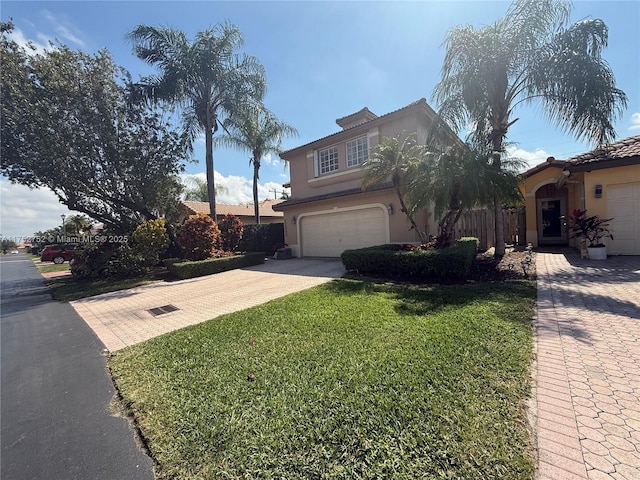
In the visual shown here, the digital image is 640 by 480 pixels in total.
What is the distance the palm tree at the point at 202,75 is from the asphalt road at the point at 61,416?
12.1 meters

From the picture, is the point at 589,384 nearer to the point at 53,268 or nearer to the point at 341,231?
the point at 341,231

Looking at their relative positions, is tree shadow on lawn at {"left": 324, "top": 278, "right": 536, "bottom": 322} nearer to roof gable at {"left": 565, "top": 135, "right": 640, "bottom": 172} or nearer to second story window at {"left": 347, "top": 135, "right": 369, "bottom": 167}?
roof gable at {"left": 565, "top": 135, "right": 640, "bottom": 172}

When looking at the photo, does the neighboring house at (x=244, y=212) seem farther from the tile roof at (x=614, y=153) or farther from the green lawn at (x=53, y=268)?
the tile roof at (x=614, y=153)

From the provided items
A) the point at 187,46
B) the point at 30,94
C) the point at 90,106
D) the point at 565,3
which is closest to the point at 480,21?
the point at 565,3

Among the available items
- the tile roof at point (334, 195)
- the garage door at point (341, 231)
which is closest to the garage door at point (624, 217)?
the tile roof at point (334, 195)

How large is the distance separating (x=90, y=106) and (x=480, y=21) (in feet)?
57.6

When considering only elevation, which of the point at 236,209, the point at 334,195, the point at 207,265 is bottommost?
the point at 207,265

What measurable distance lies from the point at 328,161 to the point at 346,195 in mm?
3601

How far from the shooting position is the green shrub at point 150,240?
13.8 m

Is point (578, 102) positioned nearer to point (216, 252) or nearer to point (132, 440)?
point (132, 440)

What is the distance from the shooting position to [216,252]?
1483cm

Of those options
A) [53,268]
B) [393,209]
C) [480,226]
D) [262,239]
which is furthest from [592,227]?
[53,268]

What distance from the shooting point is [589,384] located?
9.79ft

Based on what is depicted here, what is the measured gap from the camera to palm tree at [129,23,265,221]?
14859 mm
